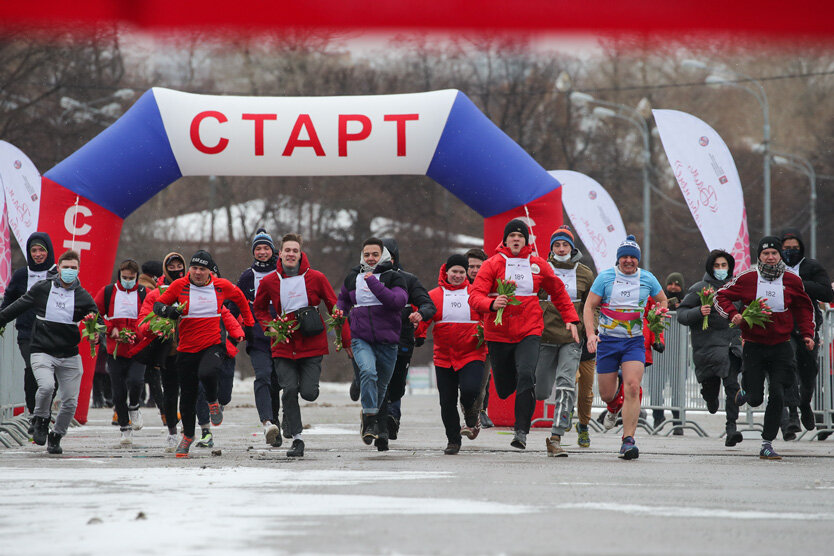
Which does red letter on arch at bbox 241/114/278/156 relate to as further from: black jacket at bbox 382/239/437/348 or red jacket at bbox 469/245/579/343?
red jacket at bbox 469/245/579/343

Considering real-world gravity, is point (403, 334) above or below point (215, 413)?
above

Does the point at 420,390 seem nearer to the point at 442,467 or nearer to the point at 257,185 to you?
the point at 257,185

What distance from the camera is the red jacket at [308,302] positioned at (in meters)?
11.6

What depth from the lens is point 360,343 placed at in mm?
11891

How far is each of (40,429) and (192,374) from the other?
1.88 meters

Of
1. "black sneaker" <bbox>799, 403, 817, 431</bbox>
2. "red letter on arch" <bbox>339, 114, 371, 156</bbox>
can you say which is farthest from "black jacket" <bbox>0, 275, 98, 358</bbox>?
"black sneaker" <bbox>799, 403, 817, 431</bbox>

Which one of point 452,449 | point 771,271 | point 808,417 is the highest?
point 771,271

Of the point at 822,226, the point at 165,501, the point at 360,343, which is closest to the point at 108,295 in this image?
the point at 360,343

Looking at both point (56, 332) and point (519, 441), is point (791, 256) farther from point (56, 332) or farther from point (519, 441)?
point (56, 332)

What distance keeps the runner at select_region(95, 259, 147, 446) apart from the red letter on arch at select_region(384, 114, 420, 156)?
3557mm

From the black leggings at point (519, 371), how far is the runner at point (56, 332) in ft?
12.4

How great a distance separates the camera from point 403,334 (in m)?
12.9

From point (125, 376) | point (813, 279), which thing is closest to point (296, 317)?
point (125, 376)

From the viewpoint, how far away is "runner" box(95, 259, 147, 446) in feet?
43.5
